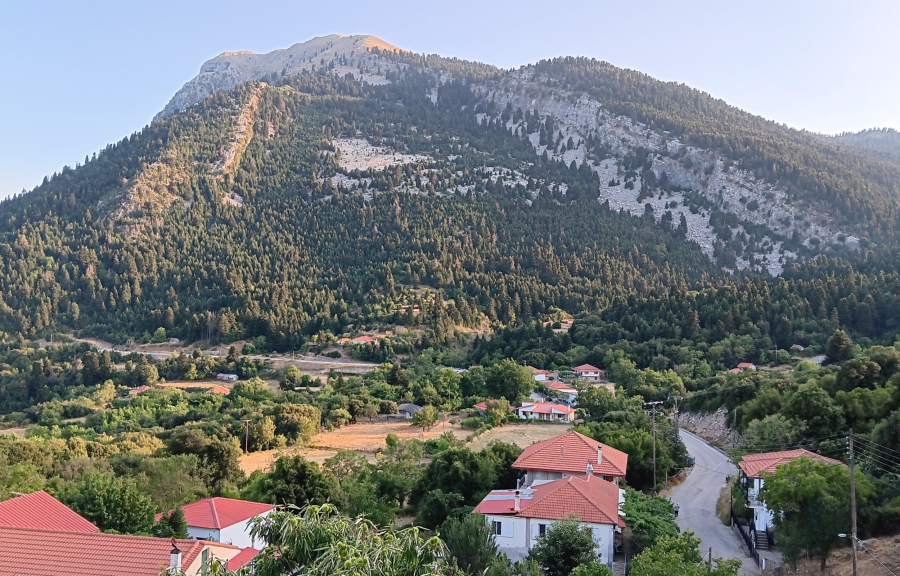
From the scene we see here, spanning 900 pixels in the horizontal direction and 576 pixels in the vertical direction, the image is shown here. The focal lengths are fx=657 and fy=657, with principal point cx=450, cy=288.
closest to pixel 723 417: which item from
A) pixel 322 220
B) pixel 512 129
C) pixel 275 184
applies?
pixel 322 220

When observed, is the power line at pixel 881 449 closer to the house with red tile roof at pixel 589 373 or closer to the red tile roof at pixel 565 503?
the red tile roof at pixel 565 503

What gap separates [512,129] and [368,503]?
171 m

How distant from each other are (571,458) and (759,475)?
24.6ft

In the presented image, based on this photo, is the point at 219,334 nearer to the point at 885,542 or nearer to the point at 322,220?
the point at 322,220

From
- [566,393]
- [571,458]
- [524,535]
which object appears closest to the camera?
[524,535]

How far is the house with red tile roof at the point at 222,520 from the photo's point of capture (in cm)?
2206

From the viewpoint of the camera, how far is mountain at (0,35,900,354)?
9569cm

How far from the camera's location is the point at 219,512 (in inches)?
909

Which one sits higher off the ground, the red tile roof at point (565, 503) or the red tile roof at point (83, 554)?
the red tile roof at point (83, 554)

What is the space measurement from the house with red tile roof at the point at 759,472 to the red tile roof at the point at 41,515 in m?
22.2

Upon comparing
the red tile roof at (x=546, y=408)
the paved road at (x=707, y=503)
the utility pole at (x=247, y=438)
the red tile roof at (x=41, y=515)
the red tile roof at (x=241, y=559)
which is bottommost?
the red tile roof at (x=546, y=408)

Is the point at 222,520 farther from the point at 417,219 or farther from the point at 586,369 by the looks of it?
the point at 417,219

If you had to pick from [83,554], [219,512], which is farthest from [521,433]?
[83,554]

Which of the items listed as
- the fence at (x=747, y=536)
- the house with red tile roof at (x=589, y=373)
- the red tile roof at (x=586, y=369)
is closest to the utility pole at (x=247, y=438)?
the fence at (x=747, y=536)
